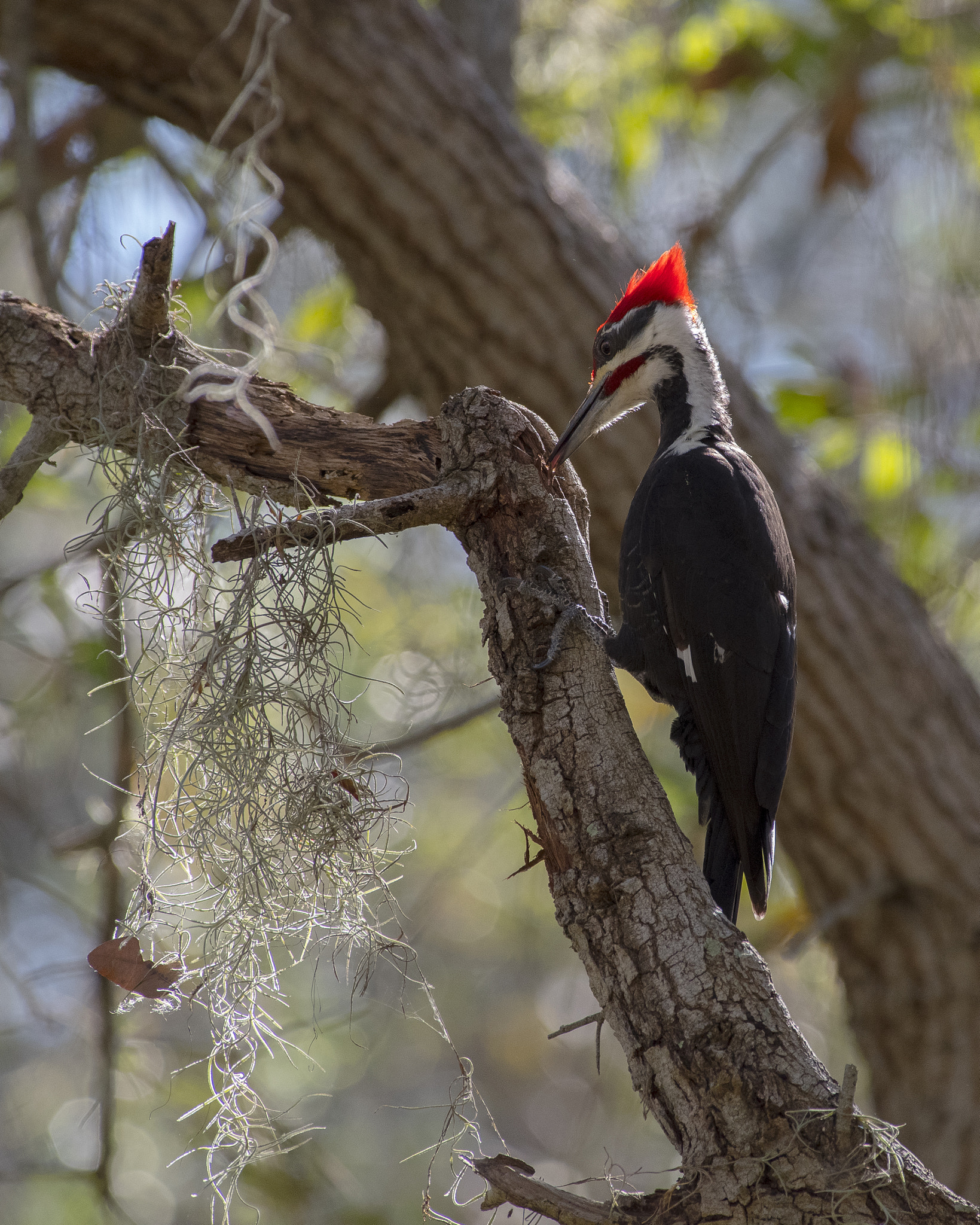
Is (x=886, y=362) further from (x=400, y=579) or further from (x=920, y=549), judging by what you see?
(x=400, y=579)

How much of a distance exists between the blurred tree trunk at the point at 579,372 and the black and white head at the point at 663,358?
1.36ft

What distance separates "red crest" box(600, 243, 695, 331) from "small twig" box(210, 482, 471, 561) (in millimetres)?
890

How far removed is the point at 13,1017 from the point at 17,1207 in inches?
51.5

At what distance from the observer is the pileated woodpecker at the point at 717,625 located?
1987 mm

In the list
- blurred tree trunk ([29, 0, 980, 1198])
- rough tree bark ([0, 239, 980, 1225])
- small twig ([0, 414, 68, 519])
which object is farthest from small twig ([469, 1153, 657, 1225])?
blurred tree trunk ([29, 0, 980, 1198])

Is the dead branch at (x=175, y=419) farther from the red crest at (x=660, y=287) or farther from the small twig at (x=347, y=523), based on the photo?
the red crest at (x=660, y=287)

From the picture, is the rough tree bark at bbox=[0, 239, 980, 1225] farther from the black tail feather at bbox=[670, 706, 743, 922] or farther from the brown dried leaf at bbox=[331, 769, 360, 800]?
the black tail feather at bbox=[670, 706, 743, 922]

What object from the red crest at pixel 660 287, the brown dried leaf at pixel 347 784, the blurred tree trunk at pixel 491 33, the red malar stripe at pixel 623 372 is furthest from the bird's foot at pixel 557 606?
the blurred tree trunk at pixel 491 33

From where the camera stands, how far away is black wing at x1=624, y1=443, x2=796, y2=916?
200cm

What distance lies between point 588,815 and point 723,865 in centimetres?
63

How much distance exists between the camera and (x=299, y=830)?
61.7 inches

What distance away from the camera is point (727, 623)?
2043 millimetres

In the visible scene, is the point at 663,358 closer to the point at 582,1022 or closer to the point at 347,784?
the point at 347,784

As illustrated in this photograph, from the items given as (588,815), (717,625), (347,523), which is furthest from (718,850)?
(347,523)
